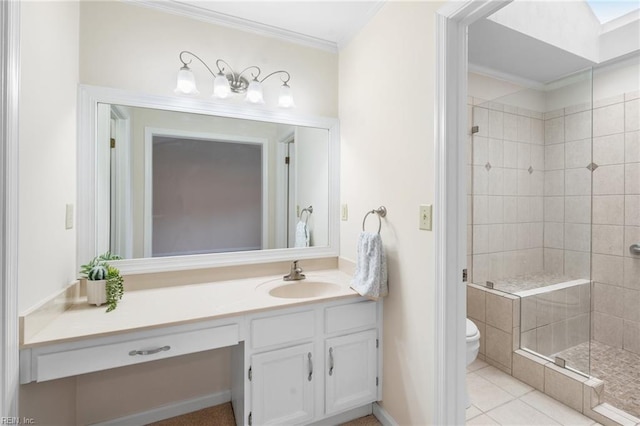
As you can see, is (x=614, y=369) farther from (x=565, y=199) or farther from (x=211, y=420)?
(x=211, y=420)

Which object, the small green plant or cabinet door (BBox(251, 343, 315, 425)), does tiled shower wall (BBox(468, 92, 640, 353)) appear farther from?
the small green plant

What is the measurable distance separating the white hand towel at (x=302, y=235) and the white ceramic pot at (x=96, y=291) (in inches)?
44.0

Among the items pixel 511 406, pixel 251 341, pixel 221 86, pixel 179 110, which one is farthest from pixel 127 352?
pixel 511 406

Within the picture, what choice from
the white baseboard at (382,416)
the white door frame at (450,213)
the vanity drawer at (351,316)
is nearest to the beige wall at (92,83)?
the vanity drawer at (351,316)

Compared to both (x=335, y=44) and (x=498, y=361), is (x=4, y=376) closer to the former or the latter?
(x=335, y=44)

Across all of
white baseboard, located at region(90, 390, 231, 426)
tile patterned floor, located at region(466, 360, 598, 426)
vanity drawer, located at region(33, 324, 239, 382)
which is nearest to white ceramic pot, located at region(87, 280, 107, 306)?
vanity drawer, located at region(33, 324, 239, 382)

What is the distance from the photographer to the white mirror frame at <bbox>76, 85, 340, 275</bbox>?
1.55 metres

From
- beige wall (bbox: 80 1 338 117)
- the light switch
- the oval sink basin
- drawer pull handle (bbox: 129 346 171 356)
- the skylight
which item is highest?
the skylight

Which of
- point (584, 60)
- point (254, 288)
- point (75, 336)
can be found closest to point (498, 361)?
point (254, 288)

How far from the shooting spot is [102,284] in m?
1.42

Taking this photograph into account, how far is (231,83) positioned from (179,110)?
36 centimetres

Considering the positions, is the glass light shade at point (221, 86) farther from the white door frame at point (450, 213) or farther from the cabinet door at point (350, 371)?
the cabinet door at point (350, 371)

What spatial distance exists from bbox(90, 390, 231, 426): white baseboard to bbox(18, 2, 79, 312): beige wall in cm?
85

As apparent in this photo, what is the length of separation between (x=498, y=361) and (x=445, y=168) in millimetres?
1804
